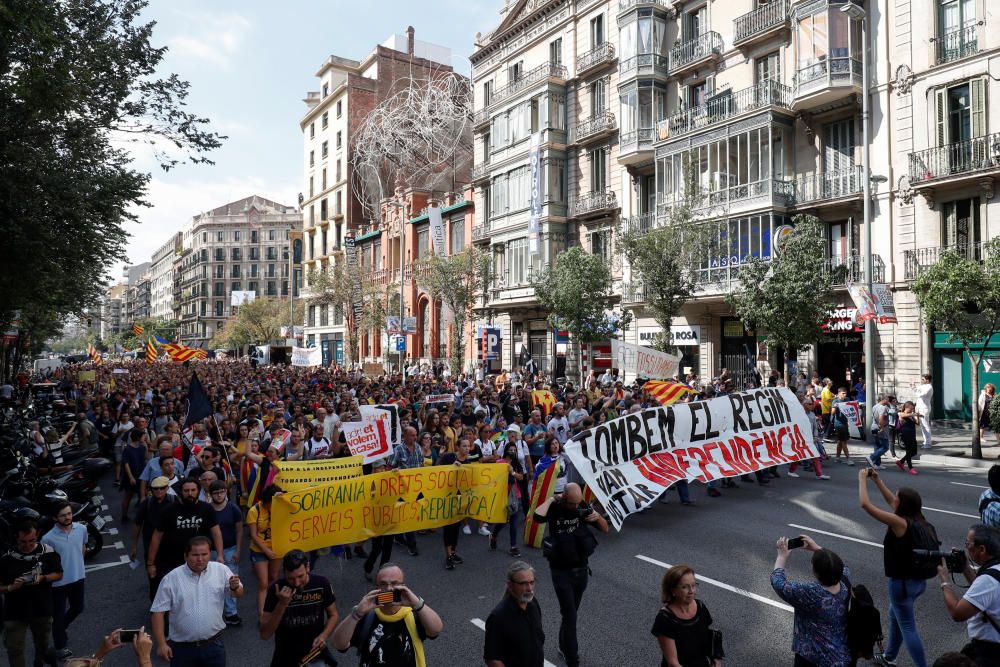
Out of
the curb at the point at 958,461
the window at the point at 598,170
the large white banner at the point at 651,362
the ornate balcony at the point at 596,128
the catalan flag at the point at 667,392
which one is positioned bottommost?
the curb at the point at 958,461

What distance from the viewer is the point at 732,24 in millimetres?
29484

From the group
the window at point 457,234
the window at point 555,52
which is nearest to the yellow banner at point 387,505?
the window at point 555,52

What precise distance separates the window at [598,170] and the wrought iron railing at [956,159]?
49.5 feet

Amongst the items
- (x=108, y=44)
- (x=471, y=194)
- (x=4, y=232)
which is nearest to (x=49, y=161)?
(x=4, y=232)

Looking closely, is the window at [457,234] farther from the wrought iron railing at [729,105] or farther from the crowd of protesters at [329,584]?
the crowd of protesters at [329,584]

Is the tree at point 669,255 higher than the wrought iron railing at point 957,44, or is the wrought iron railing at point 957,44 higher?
the wrought iron railing at point 957,44

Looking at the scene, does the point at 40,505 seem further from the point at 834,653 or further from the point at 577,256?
the point at 577,256

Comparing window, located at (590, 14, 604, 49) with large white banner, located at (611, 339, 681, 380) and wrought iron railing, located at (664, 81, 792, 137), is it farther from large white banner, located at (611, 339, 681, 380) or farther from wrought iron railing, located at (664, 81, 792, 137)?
large white banner, located at (611, 339, 681, 380)

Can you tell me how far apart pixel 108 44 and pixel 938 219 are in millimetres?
24674

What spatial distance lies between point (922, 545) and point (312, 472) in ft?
20.8

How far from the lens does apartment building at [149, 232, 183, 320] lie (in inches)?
5827

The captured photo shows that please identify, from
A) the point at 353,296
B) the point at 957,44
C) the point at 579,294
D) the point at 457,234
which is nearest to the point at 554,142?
the point at 579,294

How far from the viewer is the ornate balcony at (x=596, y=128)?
34.6 meters

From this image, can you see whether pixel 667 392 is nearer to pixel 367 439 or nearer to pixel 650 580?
pixel 367 439
